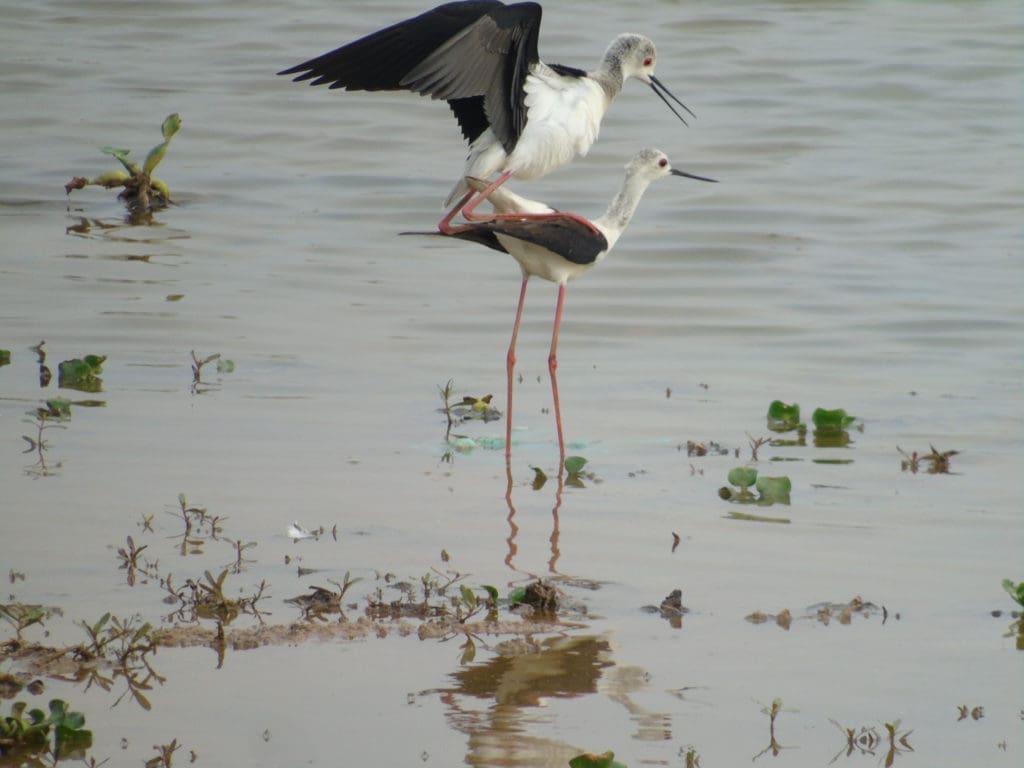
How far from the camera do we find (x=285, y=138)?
11.9m

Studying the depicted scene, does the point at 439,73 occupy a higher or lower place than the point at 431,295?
higher

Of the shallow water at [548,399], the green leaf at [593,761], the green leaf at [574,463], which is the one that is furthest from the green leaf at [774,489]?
the green leaf at [593,761]

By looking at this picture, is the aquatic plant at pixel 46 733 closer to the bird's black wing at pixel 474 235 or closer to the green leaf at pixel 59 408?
the green leaf at pixel 59 408

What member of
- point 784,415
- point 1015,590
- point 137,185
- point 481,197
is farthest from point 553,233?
point 137,185

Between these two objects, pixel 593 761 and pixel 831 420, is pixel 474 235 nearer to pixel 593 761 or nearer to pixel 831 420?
pixel 831 420

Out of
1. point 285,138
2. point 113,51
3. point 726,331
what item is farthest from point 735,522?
point 113,51

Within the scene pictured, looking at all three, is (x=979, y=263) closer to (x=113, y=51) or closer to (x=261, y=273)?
(x=261, y=273)

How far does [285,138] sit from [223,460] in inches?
276

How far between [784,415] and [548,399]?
98 cm

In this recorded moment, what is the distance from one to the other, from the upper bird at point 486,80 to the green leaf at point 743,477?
1.48 m

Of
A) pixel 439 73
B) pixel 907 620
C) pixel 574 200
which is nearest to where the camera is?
pixel 907 620

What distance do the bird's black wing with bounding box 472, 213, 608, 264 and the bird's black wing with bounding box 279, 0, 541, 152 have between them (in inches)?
17.5

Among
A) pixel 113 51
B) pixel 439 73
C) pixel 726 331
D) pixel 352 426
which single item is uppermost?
pixel 113 51

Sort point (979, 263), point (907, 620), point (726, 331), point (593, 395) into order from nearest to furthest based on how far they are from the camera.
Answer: point (907, 620) → point (593, 395) → point (726, 331) → point (979, 263)
